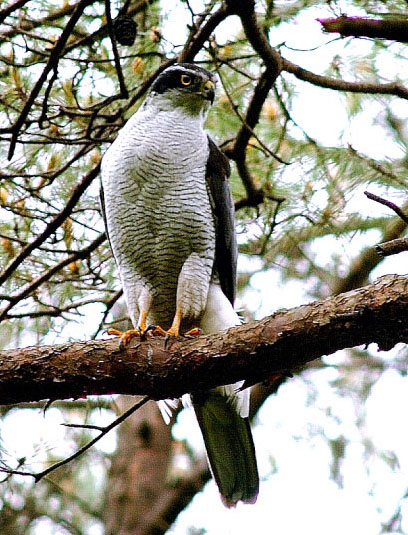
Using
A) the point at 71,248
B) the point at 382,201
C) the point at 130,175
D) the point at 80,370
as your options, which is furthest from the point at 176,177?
the point at 382,201

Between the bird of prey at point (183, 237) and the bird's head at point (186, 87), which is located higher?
the bird's head at point (186, 87)

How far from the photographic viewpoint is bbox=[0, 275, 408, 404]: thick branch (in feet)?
8.02

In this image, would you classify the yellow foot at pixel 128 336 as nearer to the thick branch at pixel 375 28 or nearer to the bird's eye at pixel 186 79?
the bird's eye at pixel 186 79

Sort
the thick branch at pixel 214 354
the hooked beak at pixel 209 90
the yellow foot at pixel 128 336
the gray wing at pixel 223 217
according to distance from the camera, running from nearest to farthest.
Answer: the thick branch at pixel 214 354 < the yellow foot at pixel 128 336 < the gray wing at pixel 223 217 < the hooked beak at pixel 209 90

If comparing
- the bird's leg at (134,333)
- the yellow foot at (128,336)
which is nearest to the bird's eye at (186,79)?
the bird's leg at (134,333)

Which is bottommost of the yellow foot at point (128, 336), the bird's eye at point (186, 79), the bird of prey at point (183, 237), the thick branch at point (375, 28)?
the thick branch at point (375, 28)

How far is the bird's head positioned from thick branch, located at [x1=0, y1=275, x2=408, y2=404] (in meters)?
1.69

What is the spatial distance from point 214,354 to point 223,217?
1.46 metres

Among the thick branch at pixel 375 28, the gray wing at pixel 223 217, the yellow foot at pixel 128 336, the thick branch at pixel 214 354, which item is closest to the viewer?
the thick branch at pixel 375 28

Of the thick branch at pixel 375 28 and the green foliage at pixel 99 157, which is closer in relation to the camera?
the thick branch at pixel 375 28

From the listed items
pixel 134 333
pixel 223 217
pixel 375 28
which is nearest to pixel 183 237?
pixel 223 217

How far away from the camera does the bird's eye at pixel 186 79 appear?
4.17 m

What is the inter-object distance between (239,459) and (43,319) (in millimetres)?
1602

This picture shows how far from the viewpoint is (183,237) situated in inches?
156
